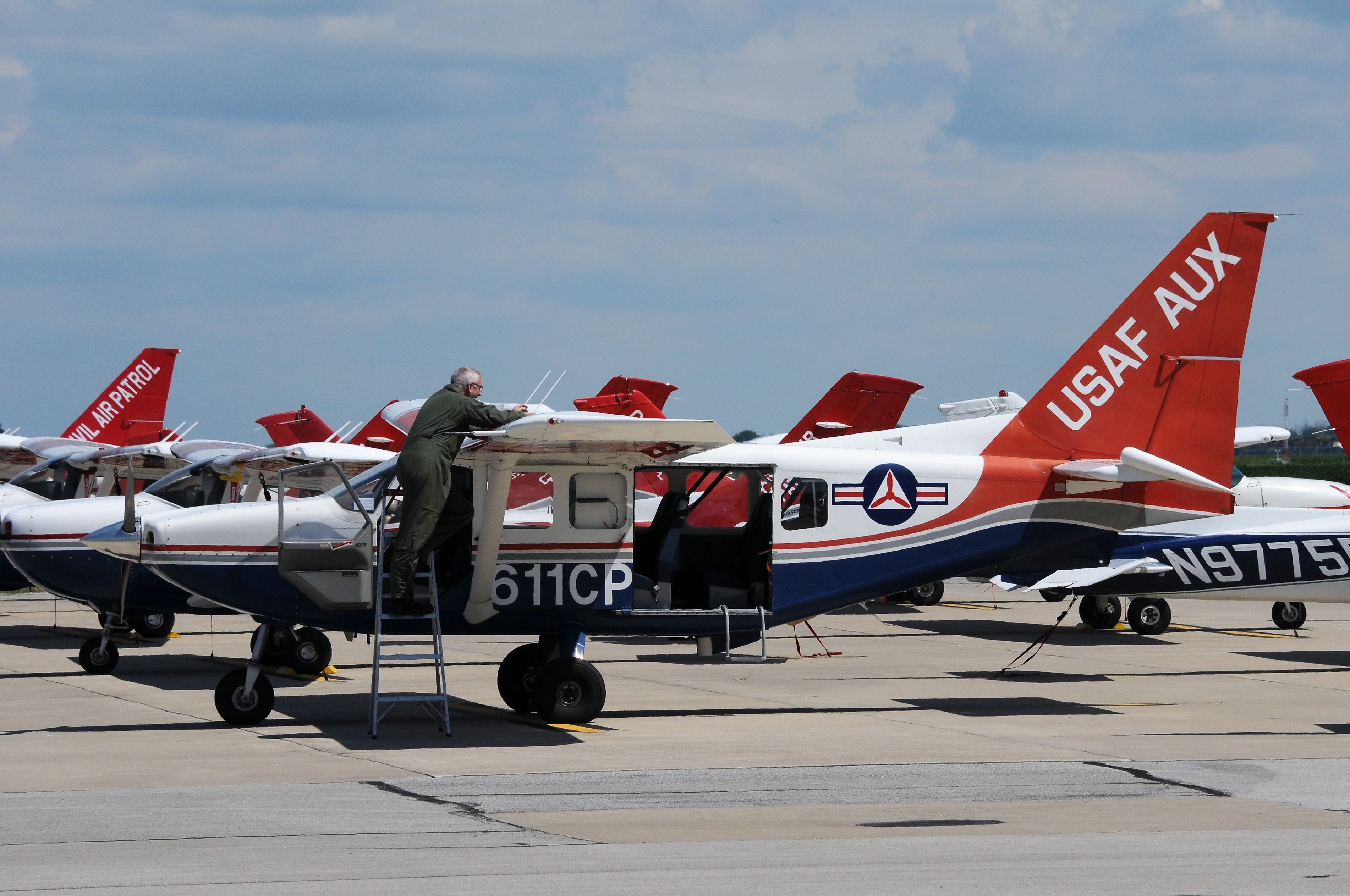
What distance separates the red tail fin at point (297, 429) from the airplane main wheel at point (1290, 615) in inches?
541

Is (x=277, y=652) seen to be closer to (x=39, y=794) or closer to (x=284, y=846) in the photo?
(x=39, y=794)

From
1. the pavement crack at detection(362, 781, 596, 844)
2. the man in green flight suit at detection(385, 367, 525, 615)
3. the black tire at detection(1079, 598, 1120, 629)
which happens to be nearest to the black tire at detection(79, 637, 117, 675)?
the man in green flight suit at detection(385, 367, 525, 615)

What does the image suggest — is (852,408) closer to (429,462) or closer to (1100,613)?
(1100,613)

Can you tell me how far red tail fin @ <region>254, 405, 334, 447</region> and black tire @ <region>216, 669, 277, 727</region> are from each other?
1267 centimetres

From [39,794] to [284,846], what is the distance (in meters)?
2.25

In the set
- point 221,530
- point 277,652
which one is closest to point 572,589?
point 221,530

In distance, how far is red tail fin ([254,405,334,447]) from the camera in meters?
23.8

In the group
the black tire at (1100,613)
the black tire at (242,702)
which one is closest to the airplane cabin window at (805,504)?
the black tire at (242,702)

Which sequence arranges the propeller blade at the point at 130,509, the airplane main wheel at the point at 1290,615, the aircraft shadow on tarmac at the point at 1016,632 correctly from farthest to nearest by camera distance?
the airplane main wheel at the point at 1290,615
the aircraft shadow on tarmac at the point at 1016,632
the propeller blade at the point at 130,509

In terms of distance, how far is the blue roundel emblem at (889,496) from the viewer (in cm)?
1200

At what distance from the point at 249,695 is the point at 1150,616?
40.2ft

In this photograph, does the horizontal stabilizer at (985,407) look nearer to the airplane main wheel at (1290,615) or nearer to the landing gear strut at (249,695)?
the airplane main wheel at (1290,615)

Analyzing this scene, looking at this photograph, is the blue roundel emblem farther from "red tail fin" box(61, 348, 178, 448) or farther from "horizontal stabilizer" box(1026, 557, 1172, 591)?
"red tail fin" box(61, 348, 178, 448)

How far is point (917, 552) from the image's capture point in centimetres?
1209
